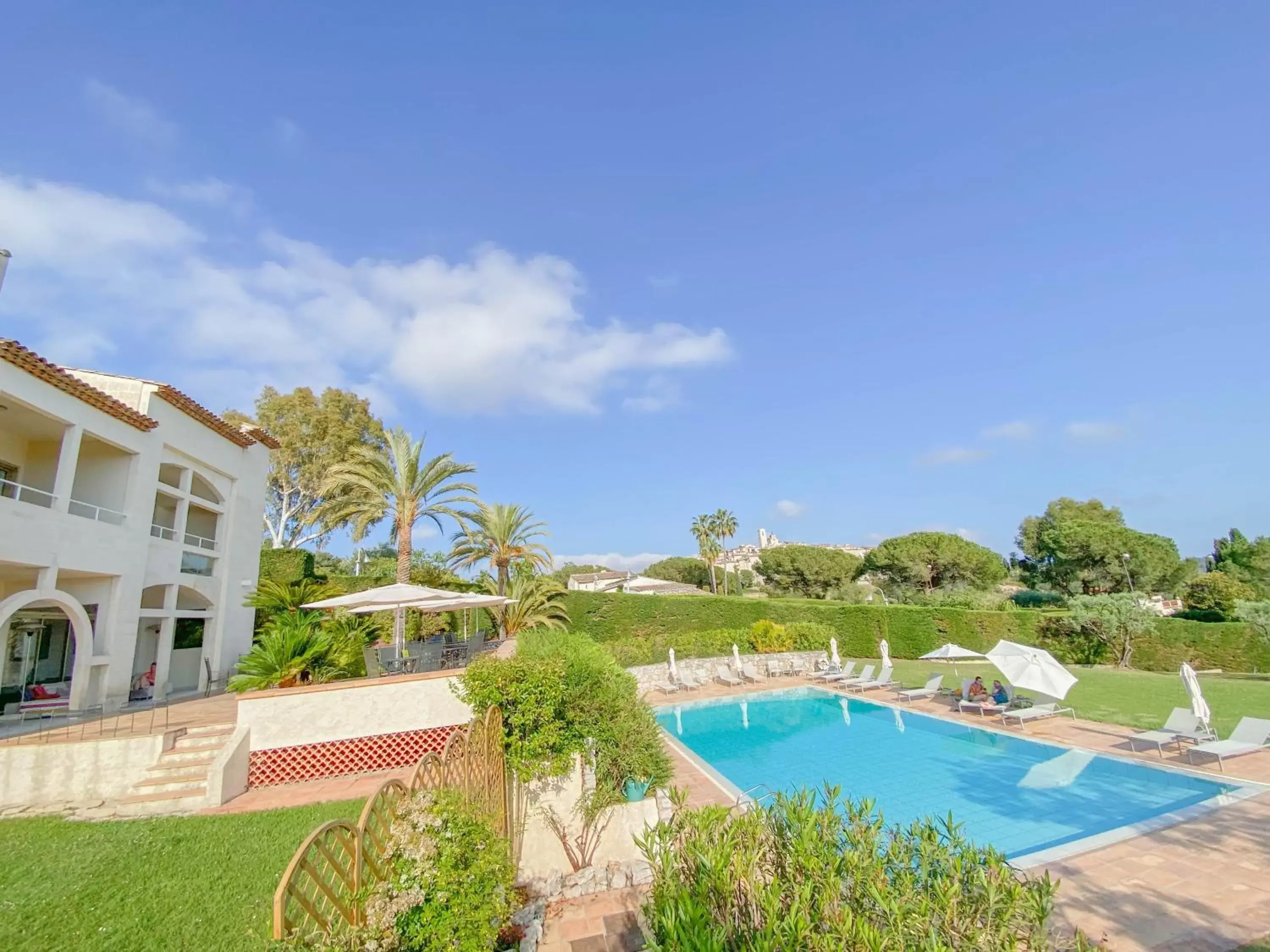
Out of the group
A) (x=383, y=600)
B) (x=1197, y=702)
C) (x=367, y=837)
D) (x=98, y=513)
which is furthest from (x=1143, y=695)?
(x=98, y=513)

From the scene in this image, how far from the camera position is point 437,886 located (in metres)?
3.39

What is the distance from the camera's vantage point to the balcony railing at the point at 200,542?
18.0m

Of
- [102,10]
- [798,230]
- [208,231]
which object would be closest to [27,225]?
[208,231]

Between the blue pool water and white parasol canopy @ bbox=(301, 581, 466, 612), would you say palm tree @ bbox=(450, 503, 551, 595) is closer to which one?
the blue pool water

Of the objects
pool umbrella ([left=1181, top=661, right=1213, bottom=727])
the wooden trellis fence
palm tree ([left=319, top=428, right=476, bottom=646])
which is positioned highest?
palm tree ([left=319, top=428, right=476, bottom=646])

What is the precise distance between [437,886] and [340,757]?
27.2 feet

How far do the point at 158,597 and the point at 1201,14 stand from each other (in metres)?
29.5

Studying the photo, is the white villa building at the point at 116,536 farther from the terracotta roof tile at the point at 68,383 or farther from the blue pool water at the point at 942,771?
the blue pool water at the point at 942,771

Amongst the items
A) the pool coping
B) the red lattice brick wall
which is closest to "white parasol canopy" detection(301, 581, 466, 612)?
the red lattice brick wall

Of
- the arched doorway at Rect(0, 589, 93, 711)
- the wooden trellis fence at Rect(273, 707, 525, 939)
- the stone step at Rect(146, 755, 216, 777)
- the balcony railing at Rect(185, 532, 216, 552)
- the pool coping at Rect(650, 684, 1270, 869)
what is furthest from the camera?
the balcony railing at Rect(185, 532, 216, 552)

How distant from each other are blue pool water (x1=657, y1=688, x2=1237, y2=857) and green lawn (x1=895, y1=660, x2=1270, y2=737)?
309 centimetres

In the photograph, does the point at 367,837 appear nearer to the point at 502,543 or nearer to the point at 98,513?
the point at 98,513

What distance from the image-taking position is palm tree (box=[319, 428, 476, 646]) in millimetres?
21719

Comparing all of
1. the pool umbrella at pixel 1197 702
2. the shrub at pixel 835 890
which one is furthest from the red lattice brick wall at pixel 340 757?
the pool umbrella at pixel 1197 702
